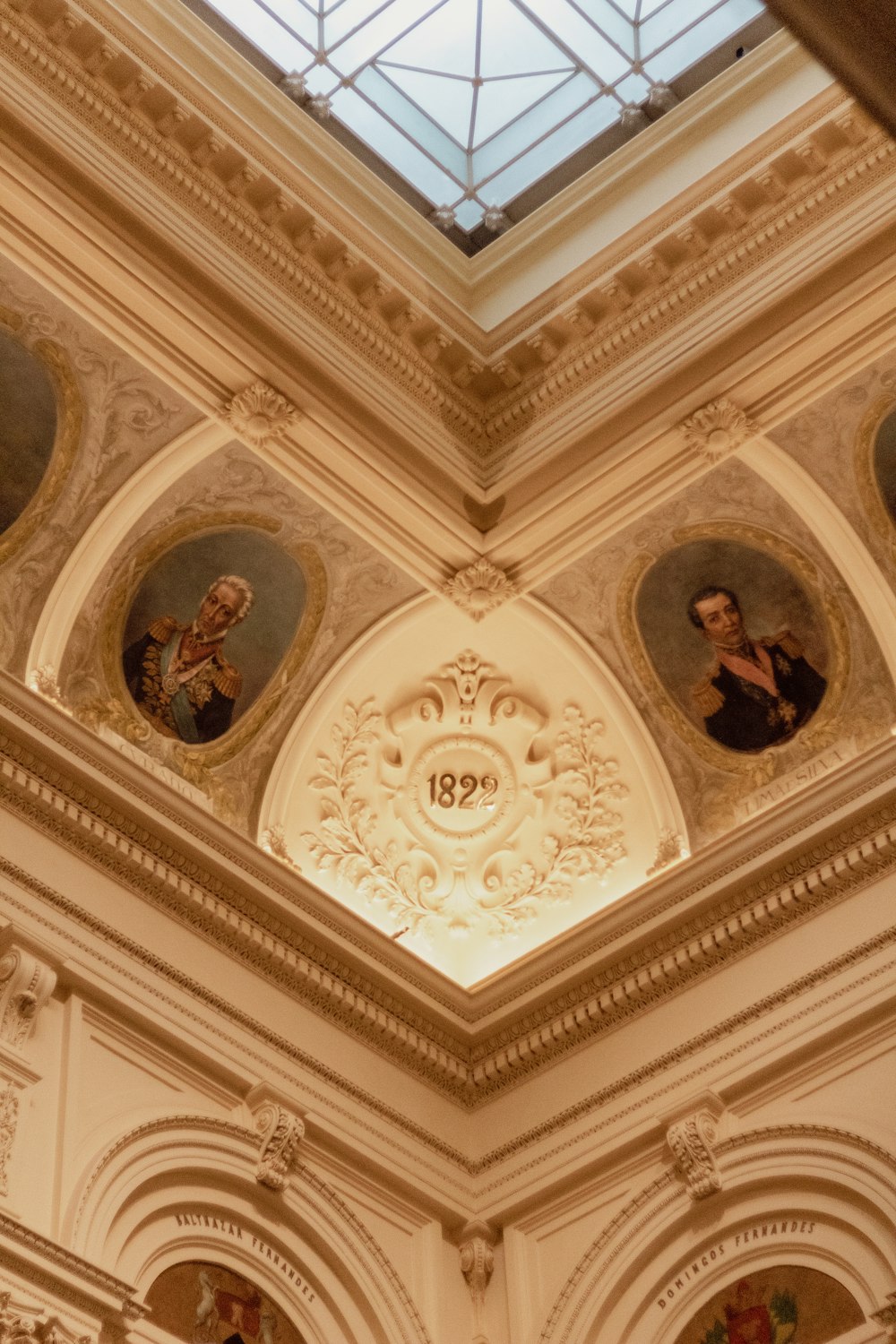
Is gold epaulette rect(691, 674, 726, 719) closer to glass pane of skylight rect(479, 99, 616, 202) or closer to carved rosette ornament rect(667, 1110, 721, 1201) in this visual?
carved rosette ornament rect(667, 1110, 721, 1201)

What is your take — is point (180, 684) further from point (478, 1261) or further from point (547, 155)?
point (547, 155)

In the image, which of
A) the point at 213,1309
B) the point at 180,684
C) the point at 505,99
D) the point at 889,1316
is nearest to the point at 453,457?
the point at 180,684

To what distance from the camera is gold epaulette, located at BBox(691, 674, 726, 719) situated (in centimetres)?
1125

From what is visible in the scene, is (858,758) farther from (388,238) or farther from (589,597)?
(388,238)

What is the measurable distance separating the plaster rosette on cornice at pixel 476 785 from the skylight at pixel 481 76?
300cm

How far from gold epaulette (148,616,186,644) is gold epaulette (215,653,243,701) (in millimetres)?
365

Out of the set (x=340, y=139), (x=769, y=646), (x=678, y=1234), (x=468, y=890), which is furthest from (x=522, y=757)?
(x=340, y=139)

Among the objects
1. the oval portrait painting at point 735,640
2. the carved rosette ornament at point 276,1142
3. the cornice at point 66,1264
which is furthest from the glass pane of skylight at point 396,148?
the cornice at point 66,1264

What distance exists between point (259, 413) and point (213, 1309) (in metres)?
5.02

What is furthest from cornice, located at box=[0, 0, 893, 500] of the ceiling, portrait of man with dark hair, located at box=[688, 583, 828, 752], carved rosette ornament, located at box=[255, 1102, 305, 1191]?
carved rosette ornament, located at box=[255, 1102, 305, 1191]

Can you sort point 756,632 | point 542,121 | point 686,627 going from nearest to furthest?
point 756,632 → point 686,627 → point 542,121

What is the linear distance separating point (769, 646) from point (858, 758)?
46.3 inches

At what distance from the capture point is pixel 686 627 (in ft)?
36.8

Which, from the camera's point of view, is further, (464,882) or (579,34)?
(464,882)
